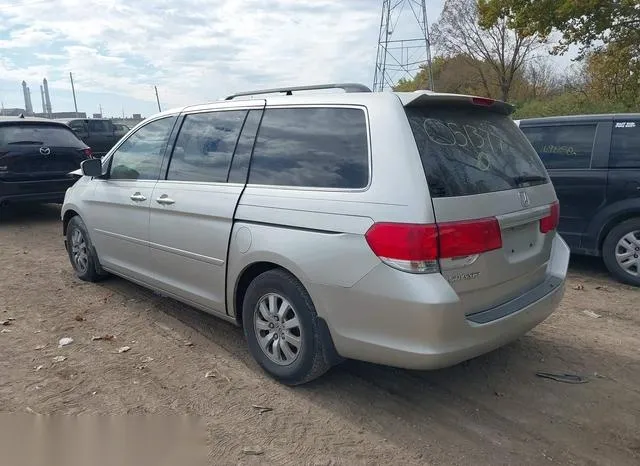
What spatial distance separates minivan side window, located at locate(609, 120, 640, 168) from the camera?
18.8 ft

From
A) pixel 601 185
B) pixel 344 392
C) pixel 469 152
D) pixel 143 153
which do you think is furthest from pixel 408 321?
pixel 601 185

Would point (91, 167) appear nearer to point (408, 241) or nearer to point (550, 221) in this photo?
point (408, 241)

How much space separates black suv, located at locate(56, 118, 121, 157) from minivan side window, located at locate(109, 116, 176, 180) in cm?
1324

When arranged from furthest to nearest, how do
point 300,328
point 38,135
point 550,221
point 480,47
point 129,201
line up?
point 480,47, point 38,135, point 129,201, point 550,221, point 300,328

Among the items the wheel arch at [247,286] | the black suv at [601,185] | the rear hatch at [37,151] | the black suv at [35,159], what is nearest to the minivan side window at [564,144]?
the black suv at [601,185]

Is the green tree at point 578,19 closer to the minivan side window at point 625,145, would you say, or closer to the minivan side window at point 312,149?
the minivan side window at point 625,145

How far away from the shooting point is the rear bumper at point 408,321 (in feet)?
9.34

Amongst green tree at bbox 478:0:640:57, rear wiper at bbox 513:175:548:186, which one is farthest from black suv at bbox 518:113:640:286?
green tree at bbox 478:0:640:57

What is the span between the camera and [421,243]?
2.82 meters

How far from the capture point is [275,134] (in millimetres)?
3705

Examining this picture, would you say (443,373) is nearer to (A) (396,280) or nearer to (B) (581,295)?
(A) (396,280)

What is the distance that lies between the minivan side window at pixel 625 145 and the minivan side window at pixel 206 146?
4138 millimetres

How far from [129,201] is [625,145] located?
5.02 meters

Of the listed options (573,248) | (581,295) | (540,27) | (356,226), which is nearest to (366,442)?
(356,226)
